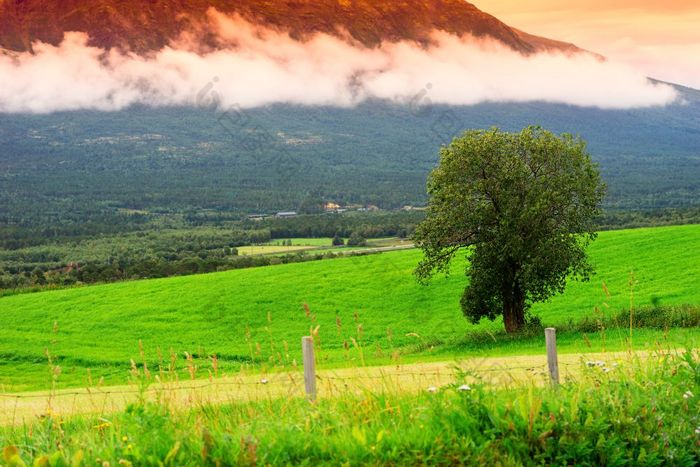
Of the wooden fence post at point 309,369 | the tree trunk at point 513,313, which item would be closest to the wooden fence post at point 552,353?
the wooden fence post at point 309,369

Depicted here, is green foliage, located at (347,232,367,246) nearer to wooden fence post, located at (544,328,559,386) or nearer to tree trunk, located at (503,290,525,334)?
tree trunk, located at (503,290,525,334)

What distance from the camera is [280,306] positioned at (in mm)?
61750

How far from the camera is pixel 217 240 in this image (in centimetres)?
16425

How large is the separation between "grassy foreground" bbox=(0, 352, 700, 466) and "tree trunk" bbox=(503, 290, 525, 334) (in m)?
27.3

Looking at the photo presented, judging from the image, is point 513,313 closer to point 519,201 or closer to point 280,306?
point 519,201

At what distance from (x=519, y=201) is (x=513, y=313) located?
5662mm

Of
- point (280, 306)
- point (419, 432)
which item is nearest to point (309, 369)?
point (419, 432)

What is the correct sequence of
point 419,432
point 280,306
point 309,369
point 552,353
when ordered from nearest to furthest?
point 419,432 < point 309,369 < point 552,353 < point 280,306

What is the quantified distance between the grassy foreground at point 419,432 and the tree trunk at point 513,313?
27347mm

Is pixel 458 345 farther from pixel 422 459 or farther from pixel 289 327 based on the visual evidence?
pixel 422 459

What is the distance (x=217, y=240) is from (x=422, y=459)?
518 feet

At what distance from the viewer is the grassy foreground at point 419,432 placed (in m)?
8.63

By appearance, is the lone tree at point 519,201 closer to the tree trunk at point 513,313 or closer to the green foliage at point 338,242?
the tree trunk at point 513,313

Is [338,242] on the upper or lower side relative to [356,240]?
lower
